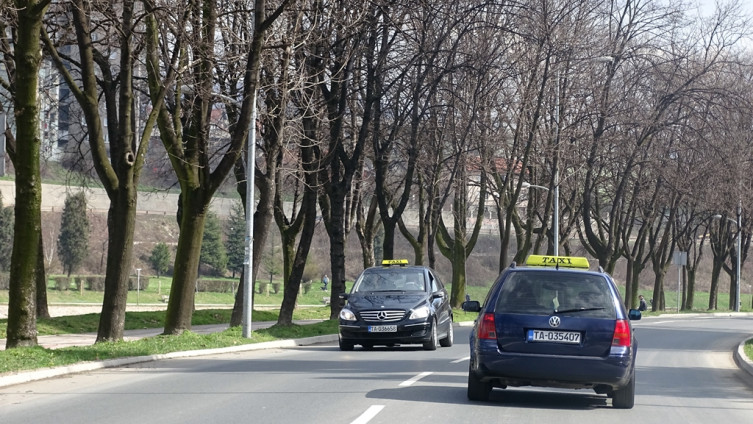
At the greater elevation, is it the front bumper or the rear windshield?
the rear windshield

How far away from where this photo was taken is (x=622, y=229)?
5772 cm

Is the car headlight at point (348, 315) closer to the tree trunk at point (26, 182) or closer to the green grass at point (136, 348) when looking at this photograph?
the green grass at point (136, 348)

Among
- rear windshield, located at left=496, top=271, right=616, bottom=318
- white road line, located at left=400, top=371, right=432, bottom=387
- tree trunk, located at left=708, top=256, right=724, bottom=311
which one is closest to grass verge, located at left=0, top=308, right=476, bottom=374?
white road line, located at left=400, top=371, right=432, bottom=387

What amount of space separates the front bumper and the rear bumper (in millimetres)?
10320

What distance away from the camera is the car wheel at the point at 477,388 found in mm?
12755

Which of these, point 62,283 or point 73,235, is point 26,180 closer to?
point 62,283

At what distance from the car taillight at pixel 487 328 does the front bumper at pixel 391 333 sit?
10.2 metres

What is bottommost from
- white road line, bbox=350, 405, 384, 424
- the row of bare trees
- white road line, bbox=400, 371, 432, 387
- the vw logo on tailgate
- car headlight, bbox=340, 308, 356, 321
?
white road line, bbox=400, 371, 432, 387

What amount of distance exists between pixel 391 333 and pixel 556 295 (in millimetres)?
10278

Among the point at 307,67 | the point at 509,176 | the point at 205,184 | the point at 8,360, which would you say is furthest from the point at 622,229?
the point at 8,360

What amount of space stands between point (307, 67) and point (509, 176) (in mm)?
16914

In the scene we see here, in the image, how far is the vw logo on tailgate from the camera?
1234cm

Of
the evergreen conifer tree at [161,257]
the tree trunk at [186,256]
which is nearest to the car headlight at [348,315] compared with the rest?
the tree trunk at [186,256]

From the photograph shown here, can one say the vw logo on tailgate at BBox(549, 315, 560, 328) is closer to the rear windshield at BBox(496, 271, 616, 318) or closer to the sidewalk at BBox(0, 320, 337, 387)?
the rear windshield at BBox(496, 271, 616, 318)
